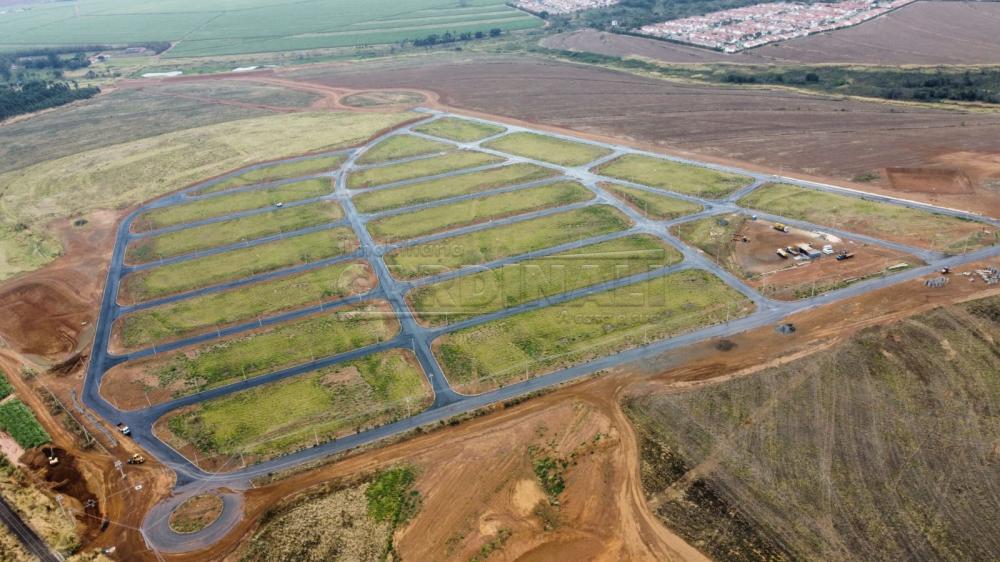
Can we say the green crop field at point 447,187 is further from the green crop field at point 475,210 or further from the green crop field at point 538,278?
the green crop field at point 538,278

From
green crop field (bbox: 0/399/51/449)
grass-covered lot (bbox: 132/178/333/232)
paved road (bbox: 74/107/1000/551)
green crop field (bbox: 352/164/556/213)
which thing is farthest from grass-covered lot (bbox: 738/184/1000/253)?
green crop field (bbox: 0/399/51/449)

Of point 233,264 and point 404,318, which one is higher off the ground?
point 233,264

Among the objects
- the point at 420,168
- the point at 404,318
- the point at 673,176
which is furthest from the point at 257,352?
the point at 673,176

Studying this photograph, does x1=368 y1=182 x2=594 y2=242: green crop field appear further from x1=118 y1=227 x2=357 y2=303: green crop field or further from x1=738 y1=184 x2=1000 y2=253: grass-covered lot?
x1=738 y1=184 x2=1000 y2=253: grass-covered lot

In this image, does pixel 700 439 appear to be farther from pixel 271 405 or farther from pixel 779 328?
pixel 271 405

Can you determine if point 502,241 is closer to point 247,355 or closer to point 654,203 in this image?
point 654,203

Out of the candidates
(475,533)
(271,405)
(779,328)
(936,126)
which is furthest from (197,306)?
(936,126)
